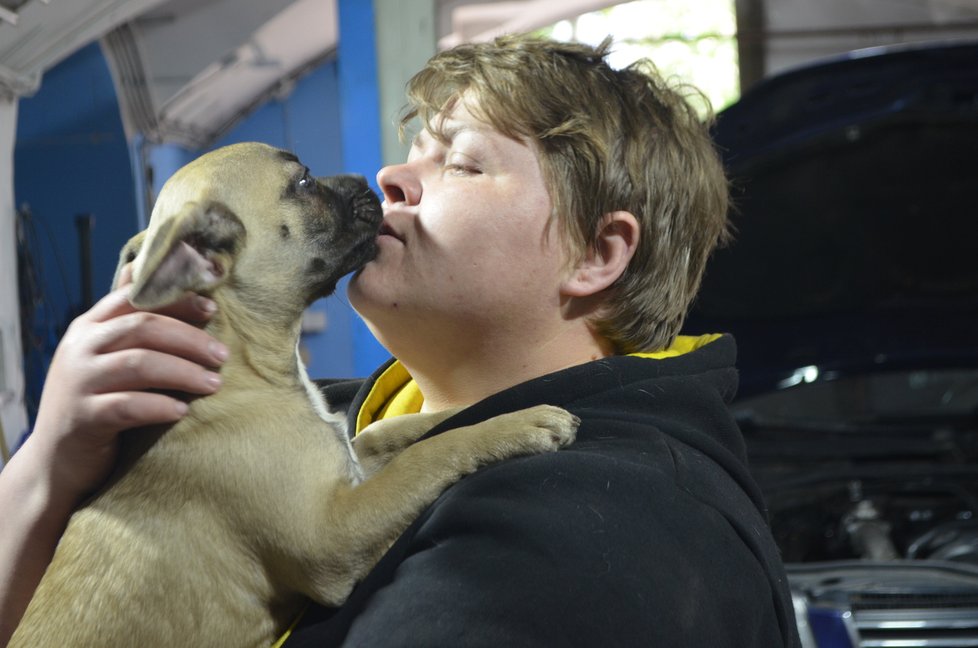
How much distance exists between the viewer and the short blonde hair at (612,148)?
1038mm

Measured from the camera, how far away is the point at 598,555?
730 mm

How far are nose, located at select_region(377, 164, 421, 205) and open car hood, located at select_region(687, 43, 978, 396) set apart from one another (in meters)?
0.89

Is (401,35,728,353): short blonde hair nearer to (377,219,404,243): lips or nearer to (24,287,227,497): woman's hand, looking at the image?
(377,219,404,243): lips

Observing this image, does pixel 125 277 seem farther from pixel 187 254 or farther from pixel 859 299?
pixel 859 299

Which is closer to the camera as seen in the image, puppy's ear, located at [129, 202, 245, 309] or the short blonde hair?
puppy's ear, located at [129, 202, 245, 309]

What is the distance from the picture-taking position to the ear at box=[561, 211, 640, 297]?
41.9 inches

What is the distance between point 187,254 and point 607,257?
46 centimetres

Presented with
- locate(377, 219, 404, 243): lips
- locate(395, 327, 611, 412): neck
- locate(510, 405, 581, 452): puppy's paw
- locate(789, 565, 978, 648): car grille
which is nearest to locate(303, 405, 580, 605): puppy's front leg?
locate(510, 405, 581, 452): puppy's paw

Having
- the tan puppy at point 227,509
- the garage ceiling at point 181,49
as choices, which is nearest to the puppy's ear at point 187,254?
the tan puppy at point 227,509

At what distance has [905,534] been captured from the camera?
1931mm

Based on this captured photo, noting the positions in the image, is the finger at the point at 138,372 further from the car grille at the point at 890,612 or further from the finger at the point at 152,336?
→ the car grille at the point at 890,612

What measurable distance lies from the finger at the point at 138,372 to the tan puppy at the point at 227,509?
6 cm

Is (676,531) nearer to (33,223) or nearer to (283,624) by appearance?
(283,624)

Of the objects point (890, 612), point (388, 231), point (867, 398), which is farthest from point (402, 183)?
point (867, 398)
